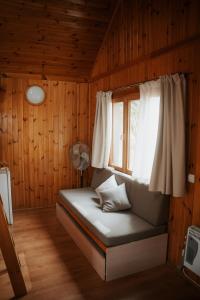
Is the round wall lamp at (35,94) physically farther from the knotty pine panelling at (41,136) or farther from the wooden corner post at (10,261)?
the wooden corner post at (10,261)

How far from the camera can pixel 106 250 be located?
8.18ft

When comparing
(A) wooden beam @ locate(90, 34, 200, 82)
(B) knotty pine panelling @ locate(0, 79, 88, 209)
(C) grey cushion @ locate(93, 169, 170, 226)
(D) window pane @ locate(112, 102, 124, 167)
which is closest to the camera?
(A) wooden beam @ locate(90, 34, 200, 82)

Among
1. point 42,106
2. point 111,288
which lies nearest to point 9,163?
point 42,106

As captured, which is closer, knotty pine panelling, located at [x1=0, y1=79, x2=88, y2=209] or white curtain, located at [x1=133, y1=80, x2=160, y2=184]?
white curtain, located at [x1=133, y1=80, x2=160, y2=184]

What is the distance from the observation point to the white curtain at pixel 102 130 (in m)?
4.00

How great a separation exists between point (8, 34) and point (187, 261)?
3.61m

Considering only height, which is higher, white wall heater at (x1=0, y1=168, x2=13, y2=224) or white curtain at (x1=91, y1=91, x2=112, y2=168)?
white curtain at (x1=91, y1=91, x2=112, y2=168)

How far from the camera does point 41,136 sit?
449 cm

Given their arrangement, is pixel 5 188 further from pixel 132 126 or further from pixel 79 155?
pixel 132 126

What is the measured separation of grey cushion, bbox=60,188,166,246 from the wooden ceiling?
2314 mm

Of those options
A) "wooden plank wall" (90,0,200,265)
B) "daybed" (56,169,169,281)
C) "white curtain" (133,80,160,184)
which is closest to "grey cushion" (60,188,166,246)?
"daybed" (56,169,169,281)

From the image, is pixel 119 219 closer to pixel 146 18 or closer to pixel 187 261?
pixel 187 261

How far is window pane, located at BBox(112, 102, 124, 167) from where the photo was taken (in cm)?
394

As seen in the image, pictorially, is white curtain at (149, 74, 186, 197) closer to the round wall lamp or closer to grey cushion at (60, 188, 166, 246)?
grey cushion at (60, 188, 166, 246)
